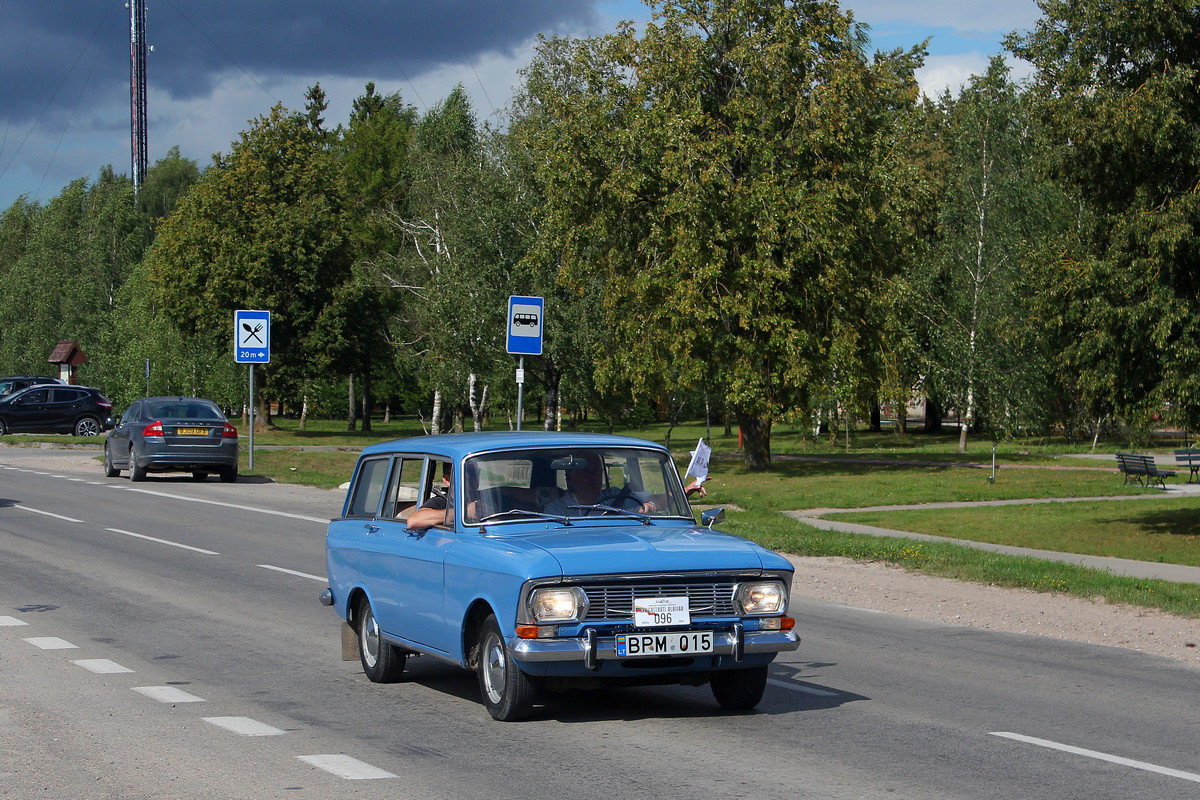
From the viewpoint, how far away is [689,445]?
51500 mm

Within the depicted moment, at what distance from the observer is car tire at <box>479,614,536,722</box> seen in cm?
733

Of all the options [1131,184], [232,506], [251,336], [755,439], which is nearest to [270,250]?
[251,336]

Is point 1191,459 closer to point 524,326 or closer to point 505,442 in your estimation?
point 524,326

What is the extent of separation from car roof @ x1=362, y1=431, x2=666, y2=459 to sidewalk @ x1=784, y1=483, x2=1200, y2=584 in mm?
8791

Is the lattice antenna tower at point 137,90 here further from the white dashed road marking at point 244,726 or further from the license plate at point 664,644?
the license plate at point 664,644

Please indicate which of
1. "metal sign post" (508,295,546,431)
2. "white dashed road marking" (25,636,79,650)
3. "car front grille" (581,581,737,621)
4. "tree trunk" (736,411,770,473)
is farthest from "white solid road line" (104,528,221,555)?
"tree trunk" (736,411,770,473)

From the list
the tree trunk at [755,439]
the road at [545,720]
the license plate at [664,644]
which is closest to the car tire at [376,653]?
the road at [545,720]

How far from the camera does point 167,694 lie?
27.8 feet

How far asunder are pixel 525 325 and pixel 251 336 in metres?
12.7

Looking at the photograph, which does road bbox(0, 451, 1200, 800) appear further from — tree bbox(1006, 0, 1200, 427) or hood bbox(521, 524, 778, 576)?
tree bbox(1006, 0, 1200, 427)

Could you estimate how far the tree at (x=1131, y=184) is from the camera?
62.6 ft

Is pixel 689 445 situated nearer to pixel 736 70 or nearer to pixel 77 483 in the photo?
pixel 736 70

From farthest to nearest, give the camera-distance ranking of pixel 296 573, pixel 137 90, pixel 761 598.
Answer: pixel 137 90
pixel 296 573
pixel 761 598

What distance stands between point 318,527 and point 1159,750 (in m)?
15.0
